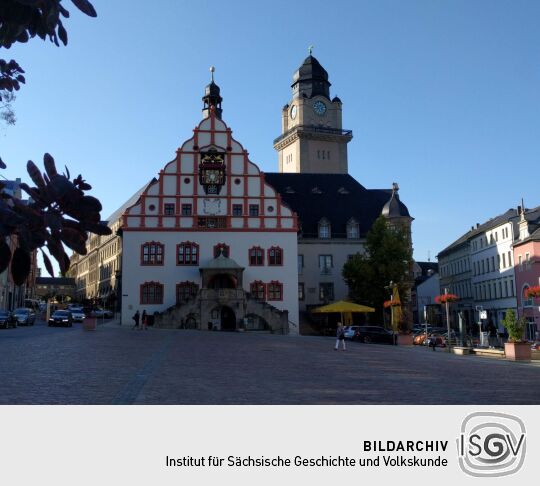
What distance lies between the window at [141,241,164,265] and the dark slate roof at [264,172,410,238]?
18605 mm

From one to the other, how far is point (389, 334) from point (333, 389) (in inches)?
1210

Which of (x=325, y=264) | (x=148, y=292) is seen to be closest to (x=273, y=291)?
(x=148, y=292)

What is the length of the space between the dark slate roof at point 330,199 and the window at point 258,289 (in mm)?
13334

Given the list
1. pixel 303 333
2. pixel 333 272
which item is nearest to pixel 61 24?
pixel 303 333

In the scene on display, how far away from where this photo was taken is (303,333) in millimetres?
57688

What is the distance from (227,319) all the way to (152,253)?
8.61 m

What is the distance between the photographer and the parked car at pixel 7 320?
42.9m

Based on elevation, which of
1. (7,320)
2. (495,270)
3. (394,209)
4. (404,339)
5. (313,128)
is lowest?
(404,339)

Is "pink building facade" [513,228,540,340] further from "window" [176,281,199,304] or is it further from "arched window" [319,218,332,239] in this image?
"window" [176,281,199,304]

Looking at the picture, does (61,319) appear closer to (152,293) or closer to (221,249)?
(152,293)

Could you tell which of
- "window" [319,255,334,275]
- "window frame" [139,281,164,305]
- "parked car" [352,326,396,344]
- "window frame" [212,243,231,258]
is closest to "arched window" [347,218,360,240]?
"window" [319,255,334,275]

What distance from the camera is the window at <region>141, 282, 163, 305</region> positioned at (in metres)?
53.6

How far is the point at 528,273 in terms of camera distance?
56.2 m

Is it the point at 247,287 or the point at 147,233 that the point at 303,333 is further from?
the point at 147,233
